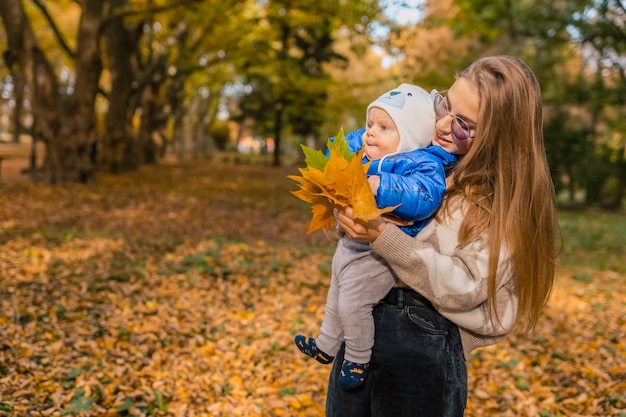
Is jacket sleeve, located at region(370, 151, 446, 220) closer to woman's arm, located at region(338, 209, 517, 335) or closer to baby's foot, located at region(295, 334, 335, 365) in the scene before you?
woman's arm, located at region(338, 209, 517, 335)

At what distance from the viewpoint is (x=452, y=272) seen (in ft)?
5.00

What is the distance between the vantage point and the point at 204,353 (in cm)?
463

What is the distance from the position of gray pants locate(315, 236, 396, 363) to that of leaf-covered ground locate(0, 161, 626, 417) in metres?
2.37

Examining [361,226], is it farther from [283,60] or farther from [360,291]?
[283,60]

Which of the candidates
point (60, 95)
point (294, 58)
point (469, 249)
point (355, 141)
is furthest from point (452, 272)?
point (294, 58)

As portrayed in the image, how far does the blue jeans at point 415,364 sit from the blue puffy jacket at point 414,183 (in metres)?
0.33

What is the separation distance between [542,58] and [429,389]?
13628 millimetres

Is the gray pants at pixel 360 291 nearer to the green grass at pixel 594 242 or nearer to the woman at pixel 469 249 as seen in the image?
the woman at pixel 469 249

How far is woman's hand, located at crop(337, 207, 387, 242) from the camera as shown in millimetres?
1562

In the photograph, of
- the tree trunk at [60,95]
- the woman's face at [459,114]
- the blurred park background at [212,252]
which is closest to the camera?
the woman's face at [459,114]

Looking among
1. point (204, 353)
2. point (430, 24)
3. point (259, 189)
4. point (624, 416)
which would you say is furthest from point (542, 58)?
point (204, 353)

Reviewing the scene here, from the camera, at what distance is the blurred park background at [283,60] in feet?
36.1

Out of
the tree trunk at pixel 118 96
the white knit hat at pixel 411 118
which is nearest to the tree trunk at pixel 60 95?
the tree trunk at pixel 118 96

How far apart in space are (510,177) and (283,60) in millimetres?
19323
